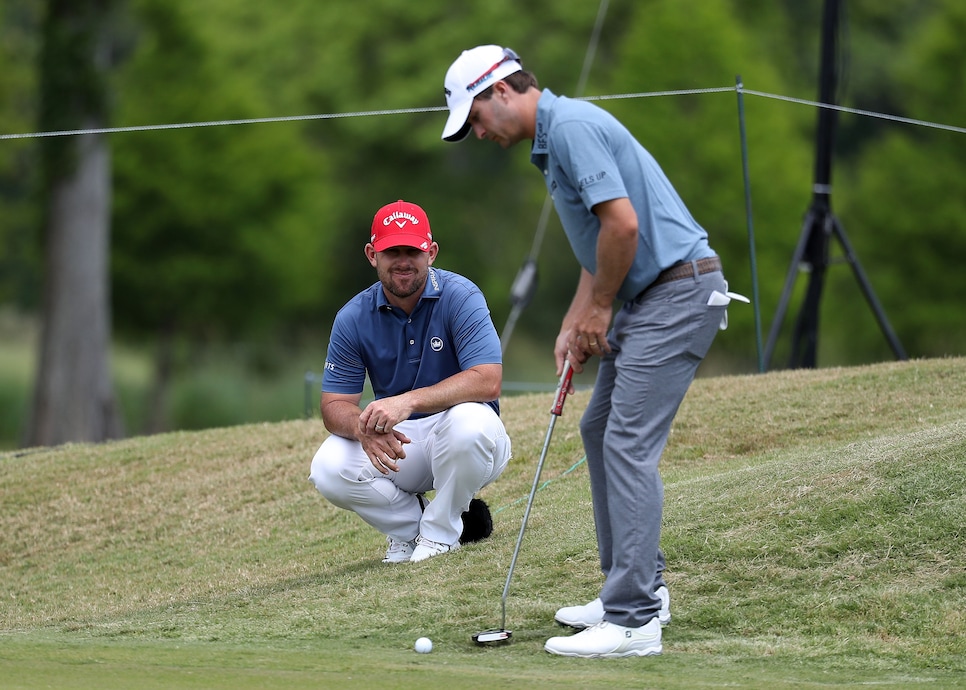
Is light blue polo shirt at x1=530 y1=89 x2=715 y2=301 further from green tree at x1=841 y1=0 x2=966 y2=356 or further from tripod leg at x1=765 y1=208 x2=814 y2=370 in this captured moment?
green tree at x1=841 y1=0 x2=966 y2=356

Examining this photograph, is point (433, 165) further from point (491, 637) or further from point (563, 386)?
point (491, 637)

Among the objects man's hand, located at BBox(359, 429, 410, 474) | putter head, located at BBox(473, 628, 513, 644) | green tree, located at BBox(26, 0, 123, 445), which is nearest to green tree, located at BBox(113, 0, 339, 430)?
green tree, located at BBox(26, 0, 123, 445)

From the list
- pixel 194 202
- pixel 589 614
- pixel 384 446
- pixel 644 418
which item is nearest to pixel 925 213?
pixel 194 202

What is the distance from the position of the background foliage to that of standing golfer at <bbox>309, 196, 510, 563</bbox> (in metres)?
18.4

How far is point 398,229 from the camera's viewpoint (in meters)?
5.86

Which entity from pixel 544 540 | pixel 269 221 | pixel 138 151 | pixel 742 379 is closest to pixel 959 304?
pixel 269 221

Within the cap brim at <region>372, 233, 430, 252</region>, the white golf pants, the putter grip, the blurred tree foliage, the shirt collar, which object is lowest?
the white golf pants

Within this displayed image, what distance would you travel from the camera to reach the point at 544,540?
20.1 ft

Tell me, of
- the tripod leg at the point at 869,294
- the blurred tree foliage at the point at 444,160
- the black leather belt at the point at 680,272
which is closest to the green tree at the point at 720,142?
the blurred tree foliage at the point at 444,160

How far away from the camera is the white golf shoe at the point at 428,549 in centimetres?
611

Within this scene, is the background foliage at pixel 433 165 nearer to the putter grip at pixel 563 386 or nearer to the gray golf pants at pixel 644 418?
the putter grip at pixel 563 386

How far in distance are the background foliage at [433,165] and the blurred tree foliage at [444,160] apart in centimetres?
6

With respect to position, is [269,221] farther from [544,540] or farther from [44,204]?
[544,540]

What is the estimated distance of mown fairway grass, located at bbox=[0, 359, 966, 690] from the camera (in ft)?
14.5
